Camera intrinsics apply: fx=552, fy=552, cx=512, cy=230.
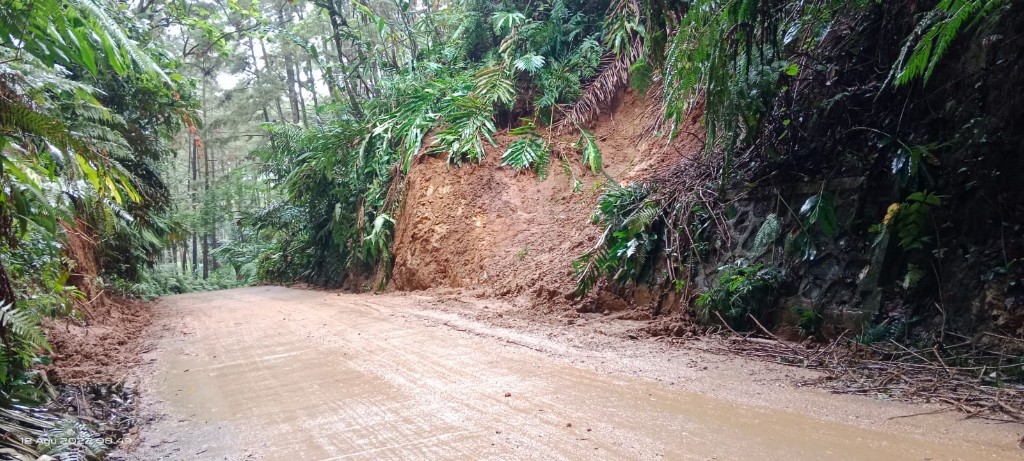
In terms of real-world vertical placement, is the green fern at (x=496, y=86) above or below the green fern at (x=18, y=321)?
above

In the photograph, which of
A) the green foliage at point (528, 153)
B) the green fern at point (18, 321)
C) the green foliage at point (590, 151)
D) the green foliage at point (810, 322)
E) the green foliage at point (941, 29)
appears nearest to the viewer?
the green fern at point (18, 321)

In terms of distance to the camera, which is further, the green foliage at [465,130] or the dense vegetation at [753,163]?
the green foliage at [465,130]

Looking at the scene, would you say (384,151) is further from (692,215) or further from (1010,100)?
(1010,100)

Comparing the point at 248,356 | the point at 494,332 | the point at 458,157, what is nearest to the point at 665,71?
the point at 494,332

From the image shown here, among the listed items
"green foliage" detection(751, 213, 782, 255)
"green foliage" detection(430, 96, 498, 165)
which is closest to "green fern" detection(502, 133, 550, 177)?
"green foliage" detection(430, 96, 498, 165)

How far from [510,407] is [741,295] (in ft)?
9.05

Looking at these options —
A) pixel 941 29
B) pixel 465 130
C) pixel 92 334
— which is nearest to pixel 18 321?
pixel 92 334

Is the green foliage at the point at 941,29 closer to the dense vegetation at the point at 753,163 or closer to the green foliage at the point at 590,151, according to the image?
the dense vegetation at the point at 753,163

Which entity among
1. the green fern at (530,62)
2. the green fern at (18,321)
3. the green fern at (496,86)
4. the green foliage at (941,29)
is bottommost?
the green fern at (18,321)

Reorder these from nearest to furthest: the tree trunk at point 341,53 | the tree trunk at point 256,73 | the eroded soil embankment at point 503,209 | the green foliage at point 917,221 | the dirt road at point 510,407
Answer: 1. the dirt road at point 510,407
2. the green foliage at point 917,221
3. the eroded soil embankment at point 503,209
4. the tree trunk at point 341,53
5. the tree trunk at point 256,73

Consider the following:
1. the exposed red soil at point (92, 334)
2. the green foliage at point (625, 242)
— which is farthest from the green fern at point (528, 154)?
the exposed red soil at point (92, 334)

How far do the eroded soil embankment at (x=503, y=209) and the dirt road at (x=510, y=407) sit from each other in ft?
12.3

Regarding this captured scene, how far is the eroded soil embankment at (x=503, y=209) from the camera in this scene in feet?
29.7

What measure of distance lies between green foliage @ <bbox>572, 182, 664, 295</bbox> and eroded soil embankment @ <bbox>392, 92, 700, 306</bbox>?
4.63 ft
